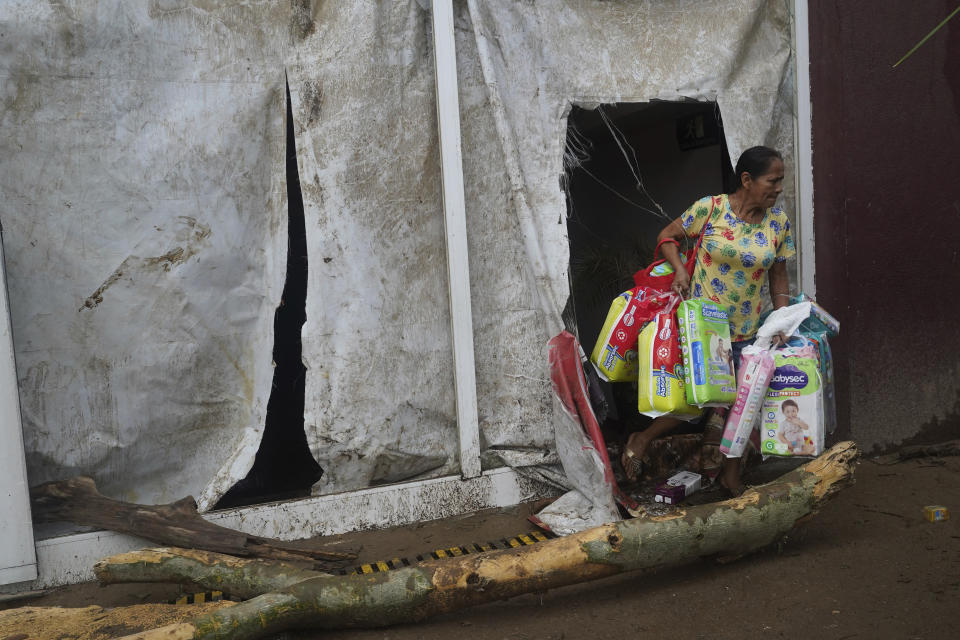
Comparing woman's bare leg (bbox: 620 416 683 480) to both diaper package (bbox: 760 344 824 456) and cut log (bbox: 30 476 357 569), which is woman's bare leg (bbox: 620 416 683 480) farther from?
cut log (bbox: 30 476 357 569)

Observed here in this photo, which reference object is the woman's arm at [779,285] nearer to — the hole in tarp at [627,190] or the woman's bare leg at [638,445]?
the woman's bare leg at [638,445]

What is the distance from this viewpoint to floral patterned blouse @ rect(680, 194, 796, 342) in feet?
11.6

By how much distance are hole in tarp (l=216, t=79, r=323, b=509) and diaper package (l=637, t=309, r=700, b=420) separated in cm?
158

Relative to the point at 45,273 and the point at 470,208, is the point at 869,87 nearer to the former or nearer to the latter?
the point at 470,208

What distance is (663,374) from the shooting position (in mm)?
3305

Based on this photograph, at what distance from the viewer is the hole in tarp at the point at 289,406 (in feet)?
11.7

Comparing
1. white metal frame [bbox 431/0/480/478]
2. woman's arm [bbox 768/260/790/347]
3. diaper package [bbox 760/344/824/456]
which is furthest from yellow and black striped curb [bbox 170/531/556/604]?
woman's arm [bbox 768/260/790/347]

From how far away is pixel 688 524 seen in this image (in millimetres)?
2787

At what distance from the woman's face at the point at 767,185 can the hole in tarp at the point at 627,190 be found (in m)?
1.12

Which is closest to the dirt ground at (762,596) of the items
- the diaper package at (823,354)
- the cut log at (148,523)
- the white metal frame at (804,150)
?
the cut log at (148,523)

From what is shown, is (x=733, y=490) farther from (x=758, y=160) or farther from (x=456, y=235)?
(x=456, y=235)

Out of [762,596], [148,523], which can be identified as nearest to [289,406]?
[148,523]

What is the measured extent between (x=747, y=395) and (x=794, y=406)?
210 millimetres

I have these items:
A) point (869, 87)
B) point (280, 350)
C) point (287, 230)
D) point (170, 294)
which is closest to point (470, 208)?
point (287, 230)
